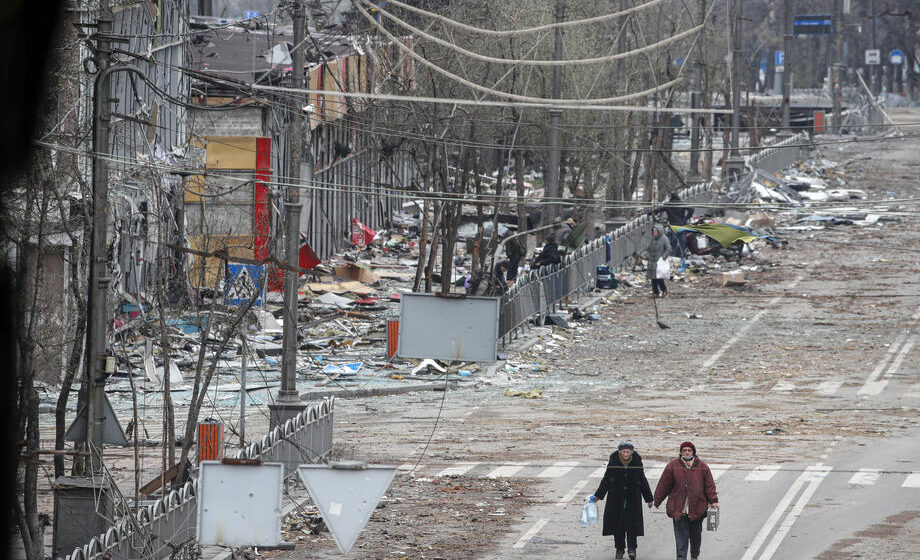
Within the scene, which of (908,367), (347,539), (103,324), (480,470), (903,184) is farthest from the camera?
(903,184)

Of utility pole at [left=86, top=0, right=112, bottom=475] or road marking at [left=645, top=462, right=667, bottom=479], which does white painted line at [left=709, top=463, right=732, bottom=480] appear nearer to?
road marking at [left=645, top=462, right=667, bottom=479]

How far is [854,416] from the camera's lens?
2341cm

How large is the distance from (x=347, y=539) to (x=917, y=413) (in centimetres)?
1427

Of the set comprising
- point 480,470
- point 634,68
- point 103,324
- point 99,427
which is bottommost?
point 480,470

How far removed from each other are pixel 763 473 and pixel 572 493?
2945 millimetres

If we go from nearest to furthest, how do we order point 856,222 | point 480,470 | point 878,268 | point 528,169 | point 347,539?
point 347,539, point 480,470, point 878,268, point 856,222, point 528,169

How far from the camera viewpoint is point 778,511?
1702cm

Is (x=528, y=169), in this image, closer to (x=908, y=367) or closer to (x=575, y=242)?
(x=575, y=242)

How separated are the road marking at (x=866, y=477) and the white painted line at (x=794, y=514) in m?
0.42

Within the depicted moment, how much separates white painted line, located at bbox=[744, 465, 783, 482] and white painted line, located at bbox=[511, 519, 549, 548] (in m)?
3.61

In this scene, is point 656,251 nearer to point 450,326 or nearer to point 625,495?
point 450,326

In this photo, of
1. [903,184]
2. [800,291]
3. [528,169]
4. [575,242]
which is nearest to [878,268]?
[800,291]

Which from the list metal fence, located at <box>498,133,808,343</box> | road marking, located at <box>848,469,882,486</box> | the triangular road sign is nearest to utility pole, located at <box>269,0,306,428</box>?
the triangular road sign

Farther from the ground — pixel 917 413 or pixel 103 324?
pixel 103 324
